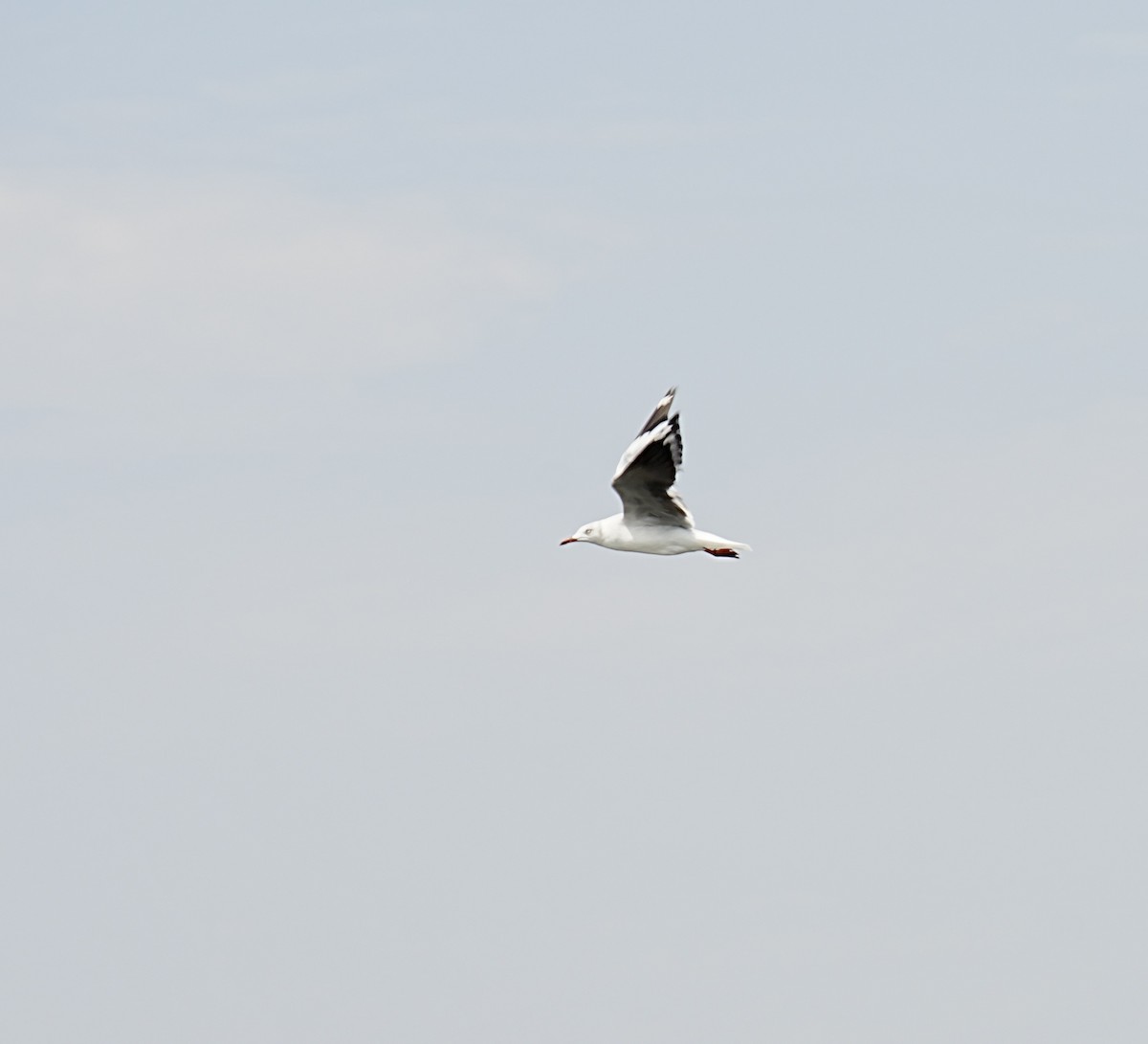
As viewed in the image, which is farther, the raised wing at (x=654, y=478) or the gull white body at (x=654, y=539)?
the gull white body at (x=654, y=539)

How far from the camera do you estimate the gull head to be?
6322cm

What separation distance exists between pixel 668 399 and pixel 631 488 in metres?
5.07

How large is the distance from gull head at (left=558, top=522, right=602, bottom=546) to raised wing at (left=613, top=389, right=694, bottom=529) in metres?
1.17

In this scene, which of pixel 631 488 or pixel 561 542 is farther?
pixel 561 542

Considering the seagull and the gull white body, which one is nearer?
the seagull

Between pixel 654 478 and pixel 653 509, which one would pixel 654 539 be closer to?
pixel 653 509

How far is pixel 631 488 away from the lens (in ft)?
199

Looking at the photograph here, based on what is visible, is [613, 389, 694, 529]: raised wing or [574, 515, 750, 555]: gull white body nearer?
[613, 389, 694, 529]: raised wing

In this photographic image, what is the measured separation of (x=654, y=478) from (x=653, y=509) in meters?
1.83

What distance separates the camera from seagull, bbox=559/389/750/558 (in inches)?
2320

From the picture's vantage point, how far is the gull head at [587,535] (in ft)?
207

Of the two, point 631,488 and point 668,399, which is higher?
point 668,399

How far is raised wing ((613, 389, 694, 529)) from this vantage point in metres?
58.6

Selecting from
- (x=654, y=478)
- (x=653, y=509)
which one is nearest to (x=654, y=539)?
(x=653, y=509)
